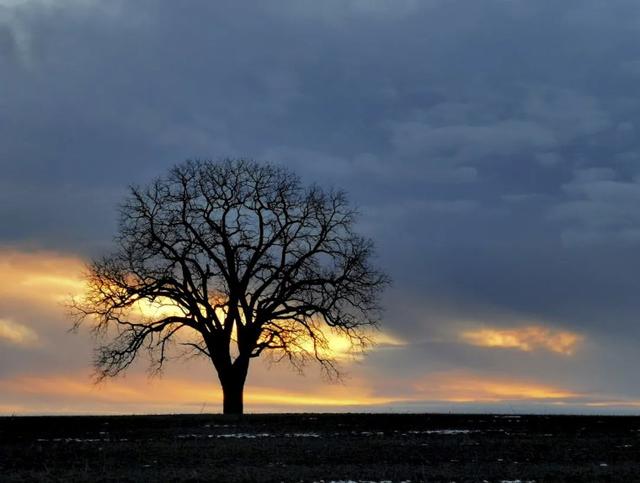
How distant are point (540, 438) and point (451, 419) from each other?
7.51m

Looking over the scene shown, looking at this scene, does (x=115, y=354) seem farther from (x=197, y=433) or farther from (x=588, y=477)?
(x=588, y=477)

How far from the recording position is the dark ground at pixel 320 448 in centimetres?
1903

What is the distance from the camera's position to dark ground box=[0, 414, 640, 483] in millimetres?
19031

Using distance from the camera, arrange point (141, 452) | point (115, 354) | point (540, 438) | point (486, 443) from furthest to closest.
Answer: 1. point (115, 354)
2. point (540, 438)
3. point (486, 443)
4. point (141, 452)

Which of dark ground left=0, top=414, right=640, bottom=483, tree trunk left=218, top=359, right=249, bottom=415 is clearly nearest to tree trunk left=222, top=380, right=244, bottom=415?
tree trunk left=218, top=359, right=249, bottom=415

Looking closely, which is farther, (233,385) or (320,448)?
(233,385)

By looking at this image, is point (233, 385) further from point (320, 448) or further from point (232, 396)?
point (320, 448)

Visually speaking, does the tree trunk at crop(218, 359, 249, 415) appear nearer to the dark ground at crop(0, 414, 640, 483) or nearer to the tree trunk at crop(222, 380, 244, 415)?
the tree trunk at crop(222, 380, 244, 415)

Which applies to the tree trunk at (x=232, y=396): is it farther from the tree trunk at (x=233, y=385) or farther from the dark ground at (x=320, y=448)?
the dark ground at (x=320, y=448)

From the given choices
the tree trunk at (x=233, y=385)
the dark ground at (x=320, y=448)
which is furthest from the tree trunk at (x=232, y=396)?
the dark ground at (x=320, y=448)

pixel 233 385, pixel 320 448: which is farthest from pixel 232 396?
pixel 320 448

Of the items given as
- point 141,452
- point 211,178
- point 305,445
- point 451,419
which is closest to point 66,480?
point 141,452

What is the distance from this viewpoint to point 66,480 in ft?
59.9

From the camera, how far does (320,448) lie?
78.5ft
